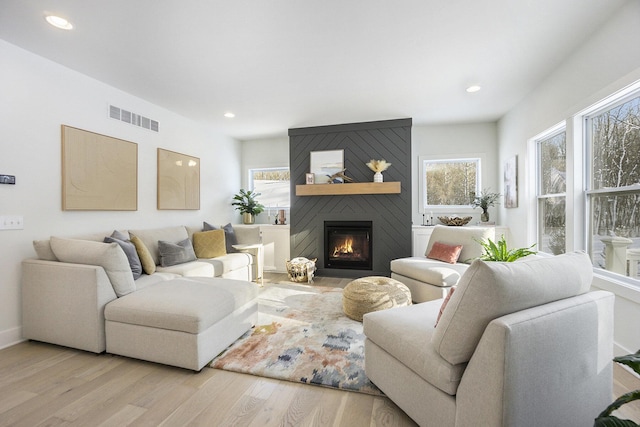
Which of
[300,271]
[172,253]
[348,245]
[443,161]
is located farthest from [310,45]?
[443,161]

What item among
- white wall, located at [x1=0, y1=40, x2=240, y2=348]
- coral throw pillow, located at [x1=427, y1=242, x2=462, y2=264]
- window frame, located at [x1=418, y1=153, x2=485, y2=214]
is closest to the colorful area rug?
coral throw pillow, located at [x1=427, y1=242, x2=462, y2=264]

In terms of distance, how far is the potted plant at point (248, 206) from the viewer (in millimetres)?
5449

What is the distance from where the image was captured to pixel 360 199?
4.80 m

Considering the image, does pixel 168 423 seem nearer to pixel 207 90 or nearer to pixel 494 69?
pixel 207 90

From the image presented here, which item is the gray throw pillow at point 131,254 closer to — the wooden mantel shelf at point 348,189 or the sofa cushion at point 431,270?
the wooden mantel shelf at point 348,189

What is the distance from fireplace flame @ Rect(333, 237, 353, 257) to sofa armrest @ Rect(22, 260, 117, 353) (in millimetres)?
3311

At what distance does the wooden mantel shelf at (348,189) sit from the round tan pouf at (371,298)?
6.26 feet

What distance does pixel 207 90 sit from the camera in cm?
341

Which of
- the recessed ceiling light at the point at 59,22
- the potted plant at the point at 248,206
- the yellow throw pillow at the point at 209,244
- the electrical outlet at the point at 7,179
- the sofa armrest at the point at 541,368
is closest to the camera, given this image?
the sofa armrest at the point at 541,368

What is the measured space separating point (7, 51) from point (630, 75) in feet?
15.6

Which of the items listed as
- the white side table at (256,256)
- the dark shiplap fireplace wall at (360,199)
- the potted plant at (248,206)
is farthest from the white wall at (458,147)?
the potted plant at (248,206)

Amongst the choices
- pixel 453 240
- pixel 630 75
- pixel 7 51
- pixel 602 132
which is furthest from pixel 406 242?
pixel 7 51

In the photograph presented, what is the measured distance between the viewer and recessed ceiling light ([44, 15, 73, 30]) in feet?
6.86

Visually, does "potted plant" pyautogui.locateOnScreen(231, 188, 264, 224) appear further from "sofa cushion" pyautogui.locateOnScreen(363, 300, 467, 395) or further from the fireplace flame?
"sofa cushion" pyautogui.locateOnScreen(363, 300, 467, 395)
